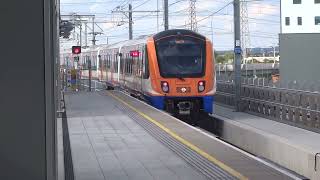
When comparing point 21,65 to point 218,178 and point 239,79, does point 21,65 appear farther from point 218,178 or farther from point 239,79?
point 239,79

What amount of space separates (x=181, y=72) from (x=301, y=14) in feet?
92.3

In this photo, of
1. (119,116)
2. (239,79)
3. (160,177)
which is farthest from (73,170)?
(239,79)

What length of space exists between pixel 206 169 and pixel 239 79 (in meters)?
12.5

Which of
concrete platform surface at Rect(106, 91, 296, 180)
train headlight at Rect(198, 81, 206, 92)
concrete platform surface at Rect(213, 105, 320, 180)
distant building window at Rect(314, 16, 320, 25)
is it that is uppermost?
distant building window at Rect(314, 16, 320, 25)

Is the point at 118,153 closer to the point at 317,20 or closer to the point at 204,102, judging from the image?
the point at 204,102

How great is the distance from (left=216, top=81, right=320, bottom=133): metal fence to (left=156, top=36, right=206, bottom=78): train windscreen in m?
1.91

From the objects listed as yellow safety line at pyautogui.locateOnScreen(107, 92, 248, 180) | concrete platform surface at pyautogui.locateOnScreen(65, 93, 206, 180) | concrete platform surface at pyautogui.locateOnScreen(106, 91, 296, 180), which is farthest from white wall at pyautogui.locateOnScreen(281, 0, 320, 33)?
concrete platform surface at pyautogui.locateOnScreen(106, 91, 296, 180)

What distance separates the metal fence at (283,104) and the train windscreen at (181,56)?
191 centimetres

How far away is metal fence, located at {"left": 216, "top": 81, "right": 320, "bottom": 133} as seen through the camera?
15.4 meters

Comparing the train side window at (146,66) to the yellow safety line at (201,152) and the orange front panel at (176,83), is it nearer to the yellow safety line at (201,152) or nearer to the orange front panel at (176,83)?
the orange front panel at (176,83)

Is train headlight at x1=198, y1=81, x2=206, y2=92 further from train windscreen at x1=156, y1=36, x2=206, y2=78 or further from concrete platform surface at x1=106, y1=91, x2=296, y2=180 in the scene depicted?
concrete platform surface at x1=106, y1=91, x2=296, y2=180

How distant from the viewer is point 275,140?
12492 mm

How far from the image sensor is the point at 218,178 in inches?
324

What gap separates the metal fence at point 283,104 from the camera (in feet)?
50.6
